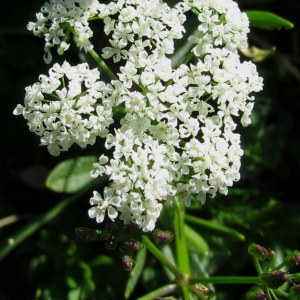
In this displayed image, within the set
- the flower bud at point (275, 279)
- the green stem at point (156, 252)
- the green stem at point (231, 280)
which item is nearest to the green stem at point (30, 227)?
the green stem at point (156, 252)

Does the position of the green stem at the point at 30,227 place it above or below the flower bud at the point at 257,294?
below

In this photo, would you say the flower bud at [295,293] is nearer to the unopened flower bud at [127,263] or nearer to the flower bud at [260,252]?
the flower bud at [260,252]

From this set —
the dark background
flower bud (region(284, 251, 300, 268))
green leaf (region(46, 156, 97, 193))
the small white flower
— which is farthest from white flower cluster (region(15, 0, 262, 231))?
the dark background

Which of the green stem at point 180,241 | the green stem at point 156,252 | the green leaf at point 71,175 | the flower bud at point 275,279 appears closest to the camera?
the flower bud at point 275,279

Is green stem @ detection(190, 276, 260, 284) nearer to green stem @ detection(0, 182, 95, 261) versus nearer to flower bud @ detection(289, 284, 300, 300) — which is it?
flower bud @ detection(289, 284, 300, 300)

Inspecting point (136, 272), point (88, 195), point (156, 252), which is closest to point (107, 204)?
point (156, 252)

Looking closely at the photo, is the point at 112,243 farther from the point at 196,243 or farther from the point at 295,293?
the point at 196,243
